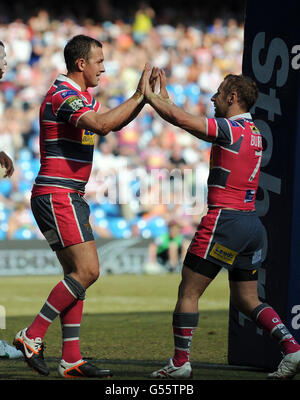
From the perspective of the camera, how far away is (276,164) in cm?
586

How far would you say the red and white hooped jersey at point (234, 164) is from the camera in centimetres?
527

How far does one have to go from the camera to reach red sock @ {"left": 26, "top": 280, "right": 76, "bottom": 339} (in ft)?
17.3

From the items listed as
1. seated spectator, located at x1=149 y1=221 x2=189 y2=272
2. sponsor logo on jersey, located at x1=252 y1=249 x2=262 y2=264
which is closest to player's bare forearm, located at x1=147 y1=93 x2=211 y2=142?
sponsor logo on jersey, located at x1=252 y1=249 x2=262 y2=264

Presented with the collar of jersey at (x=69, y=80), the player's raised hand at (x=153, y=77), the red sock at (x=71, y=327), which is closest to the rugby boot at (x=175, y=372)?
the red sock at (x=71, y=327)

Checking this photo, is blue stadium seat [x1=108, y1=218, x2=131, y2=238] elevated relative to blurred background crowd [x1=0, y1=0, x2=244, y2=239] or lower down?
lower down

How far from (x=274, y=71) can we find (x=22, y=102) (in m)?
13.9

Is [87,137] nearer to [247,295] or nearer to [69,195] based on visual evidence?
[69,195]

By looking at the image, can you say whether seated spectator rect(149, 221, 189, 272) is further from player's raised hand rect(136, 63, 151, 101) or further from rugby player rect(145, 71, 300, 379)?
player's raised hand rect(136, 63, 151, 101)

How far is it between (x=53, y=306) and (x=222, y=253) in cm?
113

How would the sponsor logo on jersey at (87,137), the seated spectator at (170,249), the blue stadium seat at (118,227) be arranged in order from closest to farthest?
the sponsor logo on jersey at (87,137) → the seated spectator at (170,249) → the blue stadium seat at (118,227)

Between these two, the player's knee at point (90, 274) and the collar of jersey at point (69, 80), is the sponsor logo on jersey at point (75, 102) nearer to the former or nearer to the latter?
the collar of jersey at point (69, 80)

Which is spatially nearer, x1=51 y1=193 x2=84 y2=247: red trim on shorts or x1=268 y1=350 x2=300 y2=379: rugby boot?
x1=268 y1=350 x2=300 y2=379: rugby boot

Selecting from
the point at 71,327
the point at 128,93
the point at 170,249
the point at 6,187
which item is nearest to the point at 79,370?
the point at 71,327

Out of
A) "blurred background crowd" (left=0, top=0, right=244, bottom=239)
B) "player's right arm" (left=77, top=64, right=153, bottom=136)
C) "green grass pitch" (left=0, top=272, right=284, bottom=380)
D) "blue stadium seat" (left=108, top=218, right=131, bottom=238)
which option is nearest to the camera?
"player's right arm" (left=77, top=64, right=153, bottom=136)
